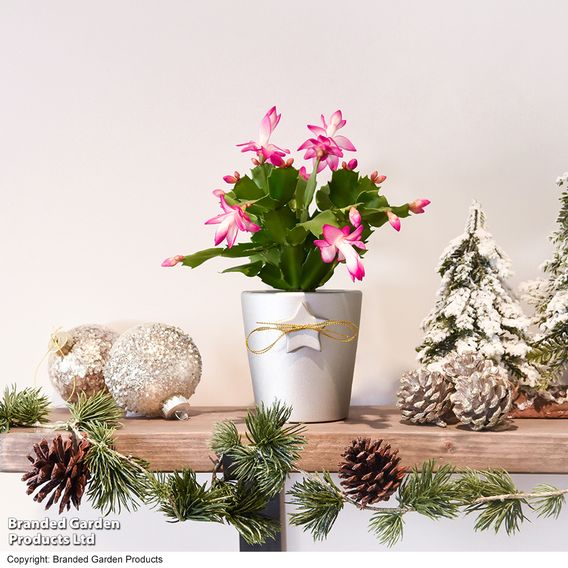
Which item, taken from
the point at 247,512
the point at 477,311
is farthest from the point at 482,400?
the point at 247,512

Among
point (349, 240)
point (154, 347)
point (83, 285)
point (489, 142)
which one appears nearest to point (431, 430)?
point (349, 240)

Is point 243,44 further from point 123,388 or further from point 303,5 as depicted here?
point 123,388

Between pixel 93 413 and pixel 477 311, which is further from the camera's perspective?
pixel 477 311

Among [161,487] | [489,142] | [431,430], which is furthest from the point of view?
[489,142]

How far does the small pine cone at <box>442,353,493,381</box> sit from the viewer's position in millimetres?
896

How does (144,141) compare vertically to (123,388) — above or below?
above

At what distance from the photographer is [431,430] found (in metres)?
0.86

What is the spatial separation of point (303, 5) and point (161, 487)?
0.75 meters

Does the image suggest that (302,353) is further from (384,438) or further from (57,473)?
(57,473)

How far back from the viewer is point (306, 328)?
89 centimetres

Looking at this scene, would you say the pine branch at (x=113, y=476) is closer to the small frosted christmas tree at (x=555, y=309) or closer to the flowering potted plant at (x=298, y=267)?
the flowering potted plant at (x=298, y=267)

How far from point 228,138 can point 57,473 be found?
1.92ft

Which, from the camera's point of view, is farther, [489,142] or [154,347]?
[489,142]

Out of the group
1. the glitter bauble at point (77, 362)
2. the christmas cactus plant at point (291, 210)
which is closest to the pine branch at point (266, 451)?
the christmas cactus plant at point (291, 210)
